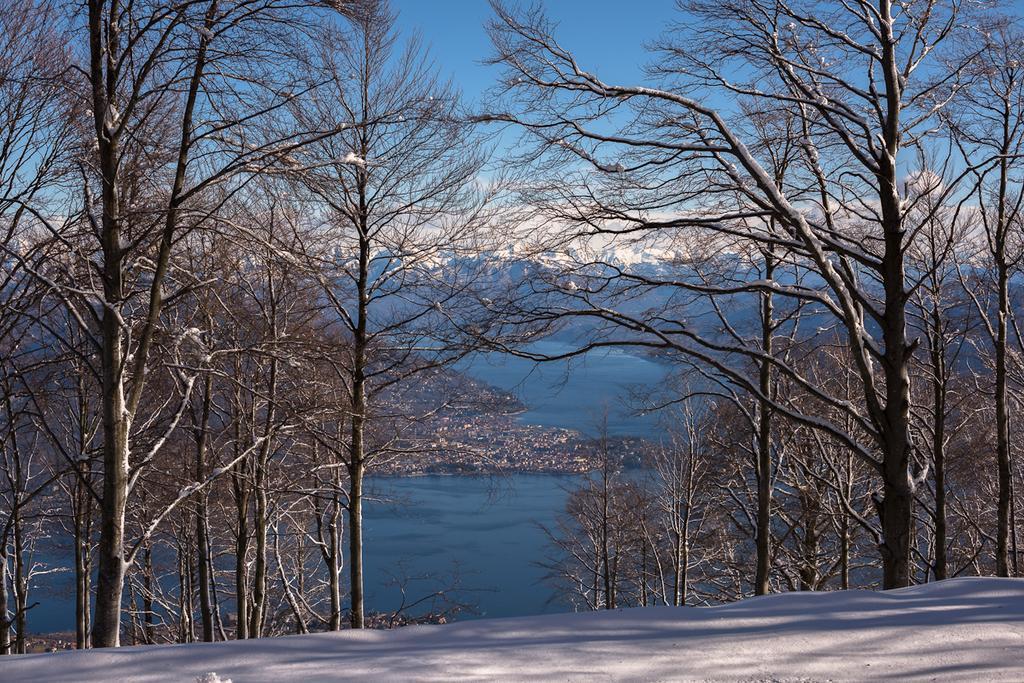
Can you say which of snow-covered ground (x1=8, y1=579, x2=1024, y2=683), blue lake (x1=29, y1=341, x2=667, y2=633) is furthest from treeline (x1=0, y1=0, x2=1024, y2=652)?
blue lake (x1=29, y1=341, x2=667, y2=633)

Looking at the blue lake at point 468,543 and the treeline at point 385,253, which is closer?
the treeline at point 385,253

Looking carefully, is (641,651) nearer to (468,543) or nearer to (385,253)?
(385,253)

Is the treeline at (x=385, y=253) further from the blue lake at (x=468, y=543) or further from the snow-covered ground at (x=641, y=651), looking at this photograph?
the blue lake at (x=468, y=543)

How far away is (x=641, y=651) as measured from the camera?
3.40 metres

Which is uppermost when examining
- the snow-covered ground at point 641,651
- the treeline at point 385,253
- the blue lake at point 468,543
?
the treeline at point 385,253

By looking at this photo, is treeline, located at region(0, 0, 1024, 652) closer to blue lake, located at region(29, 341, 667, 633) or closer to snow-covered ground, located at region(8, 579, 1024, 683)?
snow-covered ground, located at region(8, 579, 1024, 683)

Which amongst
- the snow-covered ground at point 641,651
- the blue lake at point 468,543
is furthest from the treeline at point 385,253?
the blue lake at point 468,543

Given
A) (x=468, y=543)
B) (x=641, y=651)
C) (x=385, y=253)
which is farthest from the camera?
(x=468, y=543)

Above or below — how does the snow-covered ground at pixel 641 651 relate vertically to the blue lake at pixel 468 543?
above

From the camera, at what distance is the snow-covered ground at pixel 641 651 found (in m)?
3.12

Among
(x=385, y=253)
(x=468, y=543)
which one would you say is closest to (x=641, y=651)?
(x=385, y=253)

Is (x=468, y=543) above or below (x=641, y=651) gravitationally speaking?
below

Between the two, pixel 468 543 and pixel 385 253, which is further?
pixel 468 543

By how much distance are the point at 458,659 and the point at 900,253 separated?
4784mm
